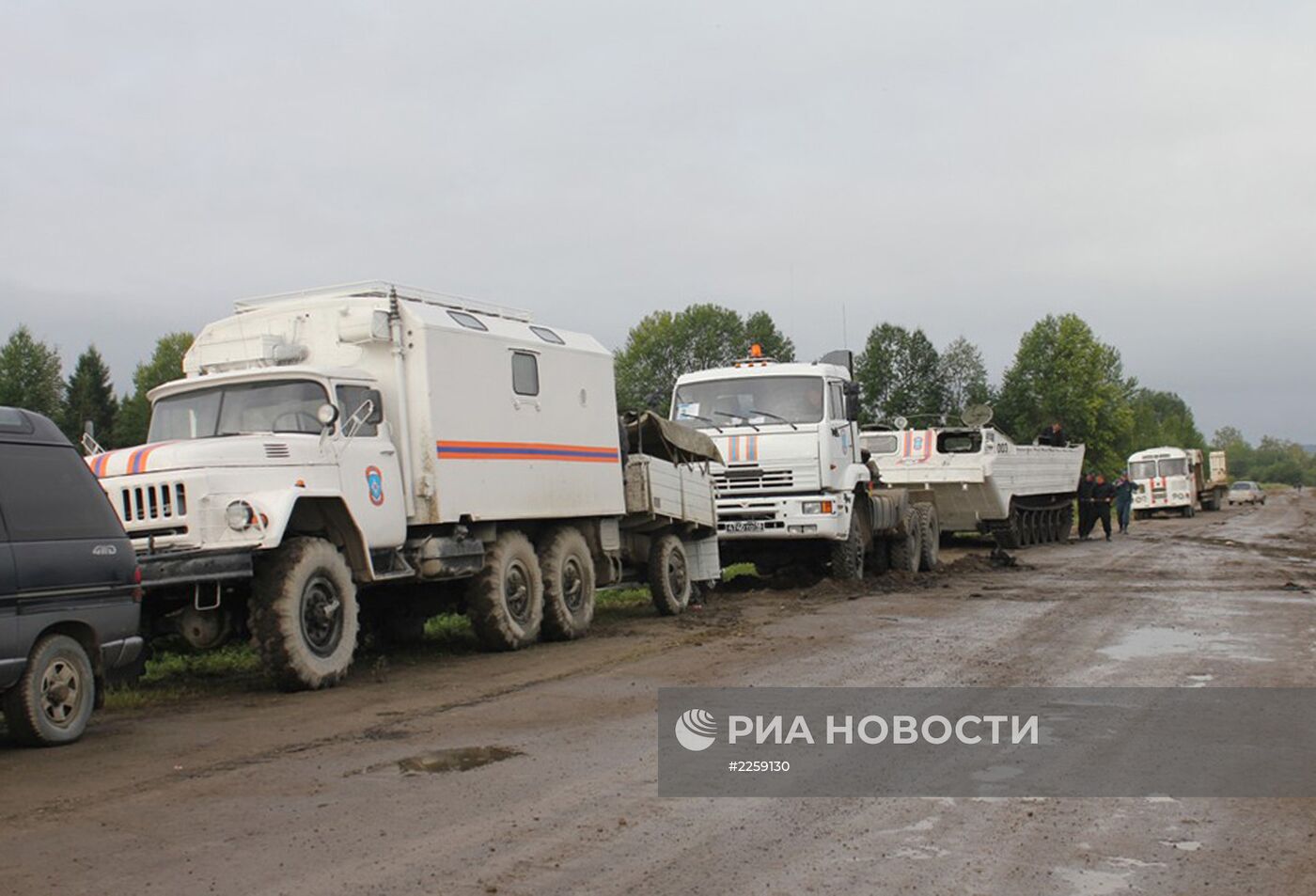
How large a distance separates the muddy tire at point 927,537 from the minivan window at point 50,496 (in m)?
17.1

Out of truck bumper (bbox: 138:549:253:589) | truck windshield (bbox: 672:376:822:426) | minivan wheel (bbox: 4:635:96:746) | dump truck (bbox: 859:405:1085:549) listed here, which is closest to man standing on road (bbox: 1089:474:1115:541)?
dump truck (bbox: 859:405:1085:549)

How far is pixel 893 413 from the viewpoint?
8438 centimetres

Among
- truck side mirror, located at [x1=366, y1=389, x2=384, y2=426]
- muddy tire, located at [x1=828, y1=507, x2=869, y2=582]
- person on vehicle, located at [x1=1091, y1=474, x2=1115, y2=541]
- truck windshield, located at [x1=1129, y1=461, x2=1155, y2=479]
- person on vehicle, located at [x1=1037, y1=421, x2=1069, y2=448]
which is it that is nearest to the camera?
truck side mirror, located at [x1=366, y1=389, x2=384, y2=426]

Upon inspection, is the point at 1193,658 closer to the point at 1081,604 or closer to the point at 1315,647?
the point at 1315,647

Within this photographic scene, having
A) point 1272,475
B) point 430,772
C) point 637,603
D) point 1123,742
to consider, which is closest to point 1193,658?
point 1123,742

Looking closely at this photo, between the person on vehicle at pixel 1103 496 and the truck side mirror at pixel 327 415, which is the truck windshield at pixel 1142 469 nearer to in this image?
the person on vehicle at pixel 1103 496

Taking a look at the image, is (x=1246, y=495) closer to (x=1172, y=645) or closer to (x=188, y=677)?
(x=1172, y=645)

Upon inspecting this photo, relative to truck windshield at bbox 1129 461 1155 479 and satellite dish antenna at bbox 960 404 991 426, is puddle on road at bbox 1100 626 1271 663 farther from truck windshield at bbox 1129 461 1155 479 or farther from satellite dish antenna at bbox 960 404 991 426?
truck windshield at bbox 1129 461 1155 479

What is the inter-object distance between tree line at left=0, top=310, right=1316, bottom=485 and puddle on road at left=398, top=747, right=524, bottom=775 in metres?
68.2

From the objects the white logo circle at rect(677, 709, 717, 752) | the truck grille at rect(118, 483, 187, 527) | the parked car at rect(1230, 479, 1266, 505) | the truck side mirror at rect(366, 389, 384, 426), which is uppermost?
the truck side mirror at rect(366, 389, 384, 426)

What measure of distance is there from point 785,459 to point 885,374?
2784 inches

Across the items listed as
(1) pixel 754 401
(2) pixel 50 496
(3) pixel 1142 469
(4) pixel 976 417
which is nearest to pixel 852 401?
(1) pixel 754 401

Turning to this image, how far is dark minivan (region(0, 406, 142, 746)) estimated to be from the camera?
7.83 m

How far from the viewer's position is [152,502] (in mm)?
9859
